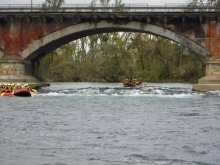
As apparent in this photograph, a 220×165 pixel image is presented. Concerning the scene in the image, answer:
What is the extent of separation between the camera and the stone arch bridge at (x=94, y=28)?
51844 millimetres

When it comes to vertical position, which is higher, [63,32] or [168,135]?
[63,32]

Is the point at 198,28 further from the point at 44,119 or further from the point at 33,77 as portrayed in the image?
the point at 44,119

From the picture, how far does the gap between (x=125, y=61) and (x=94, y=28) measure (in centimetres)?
3703

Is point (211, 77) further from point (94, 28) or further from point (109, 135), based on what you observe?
point (109, 135)

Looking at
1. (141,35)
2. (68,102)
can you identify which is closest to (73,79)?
(141,35)

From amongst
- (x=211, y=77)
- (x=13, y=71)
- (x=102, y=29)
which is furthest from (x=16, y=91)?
(x=211, y=77)

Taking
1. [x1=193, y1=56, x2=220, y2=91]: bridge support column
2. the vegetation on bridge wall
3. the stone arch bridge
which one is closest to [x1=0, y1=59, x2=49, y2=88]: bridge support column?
the stone arch bridge

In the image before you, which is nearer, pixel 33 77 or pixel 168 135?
pixel 168 135

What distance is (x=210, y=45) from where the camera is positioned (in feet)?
172

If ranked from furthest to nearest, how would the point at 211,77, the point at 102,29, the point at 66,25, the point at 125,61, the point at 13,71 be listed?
the point at 125,61, the point at 102,29, the point at 13,71, the point at 66,25, the point at 211,77

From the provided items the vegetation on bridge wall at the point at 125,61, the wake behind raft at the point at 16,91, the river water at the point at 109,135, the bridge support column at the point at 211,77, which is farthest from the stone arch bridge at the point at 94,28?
the vegetation on bridge wall at the point at 125,61

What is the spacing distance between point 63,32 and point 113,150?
3598 cm

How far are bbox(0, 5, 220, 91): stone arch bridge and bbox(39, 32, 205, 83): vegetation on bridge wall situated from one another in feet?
110

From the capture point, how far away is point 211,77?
5162cm
